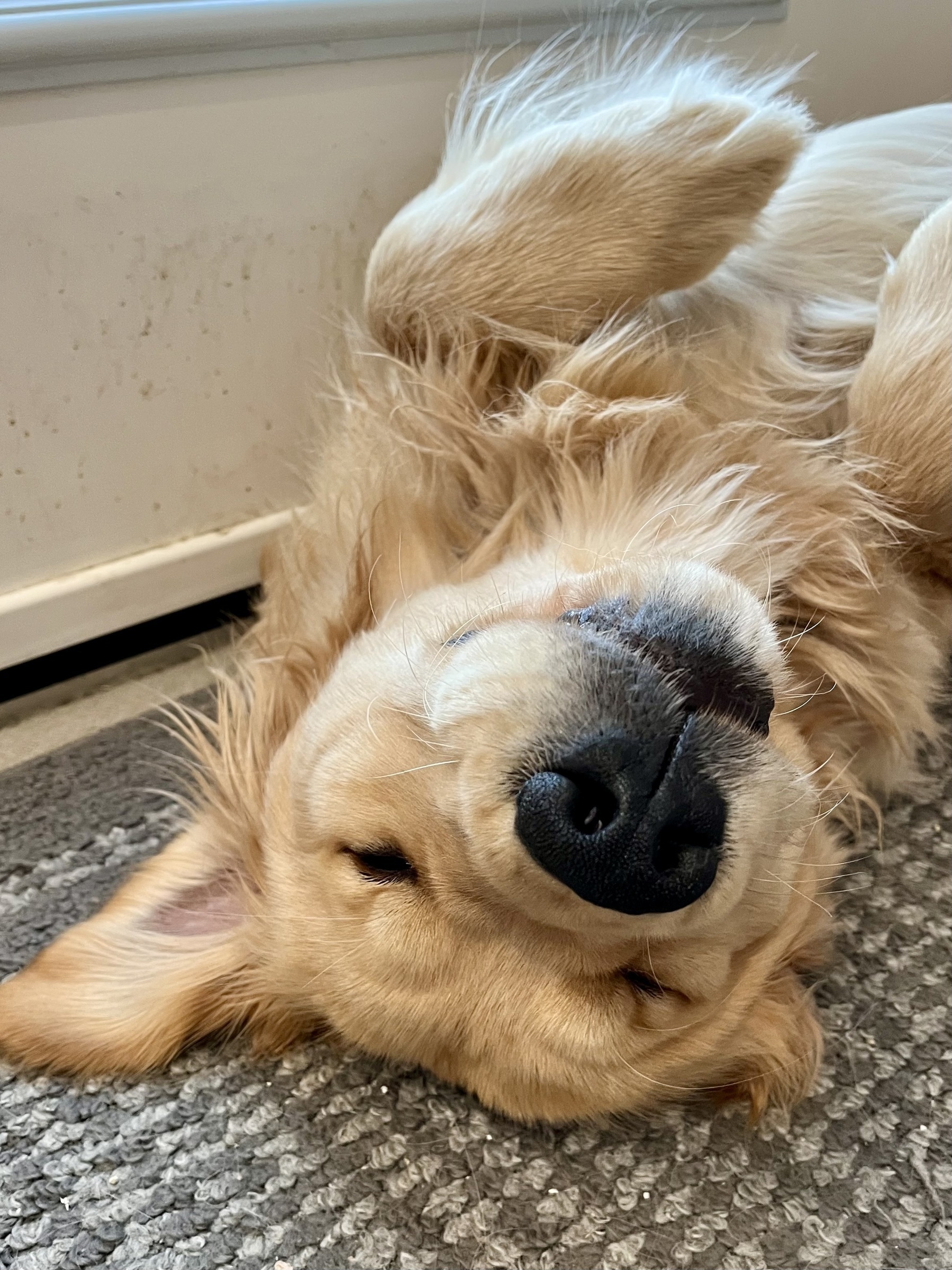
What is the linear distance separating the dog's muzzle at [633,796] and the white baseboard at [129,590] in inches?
27.2

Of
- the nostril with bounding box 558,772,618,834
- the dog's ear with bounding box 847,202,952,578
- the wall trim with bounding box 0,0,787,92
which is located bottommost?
the nostril with bounding box 558,772,618,834

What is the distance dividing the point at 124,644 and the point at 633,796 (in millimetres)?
1112

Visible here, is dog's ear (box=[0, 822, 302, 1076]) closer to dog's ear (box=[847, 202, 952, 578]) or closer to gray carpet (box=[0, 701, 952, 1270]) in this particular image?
gray carpet (box=[0, 701, 952, 1270])

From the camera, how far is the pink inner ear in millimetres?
1173

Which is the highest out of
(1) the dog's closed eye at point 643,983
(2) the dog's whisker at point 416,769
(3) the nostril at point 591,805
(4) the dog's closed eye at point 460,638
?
(4) the dog's closed eye at point 460,638

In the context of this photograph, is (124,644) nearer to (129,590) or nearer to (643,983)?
(129,590)

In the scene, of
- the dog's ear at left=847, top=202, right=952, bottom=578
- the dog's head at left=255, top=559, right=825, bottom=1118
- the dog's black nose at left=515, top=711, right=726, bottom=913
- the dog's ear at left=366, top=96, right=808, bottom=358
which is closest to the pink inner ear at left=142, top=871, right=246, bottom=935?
the dog's head at left=255, top=559, right=825, bottom=1118

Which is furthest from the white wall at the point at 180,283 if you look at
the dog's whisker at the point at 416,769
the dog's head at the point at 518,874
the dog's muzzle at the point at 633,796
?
the dog's muzzle at the point at 633,796

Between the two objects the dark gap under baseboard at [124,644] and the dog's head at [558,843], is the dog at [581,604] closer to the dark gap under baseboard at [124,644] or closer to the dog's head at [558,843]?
the dog's head at [558,843]

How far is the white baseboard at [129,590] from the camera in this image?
54.8 inches

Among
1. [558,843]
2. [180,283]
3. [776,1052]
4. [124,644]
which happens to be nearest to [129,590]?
[124,644]

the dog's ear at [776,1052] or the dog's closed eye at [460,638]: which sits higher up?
the dog's closed eye at [460,638]

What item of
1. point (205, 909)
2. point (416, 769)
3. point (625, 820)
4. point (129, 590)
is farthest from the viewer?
point (129, 590)

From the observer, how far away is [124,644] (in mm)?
1625
